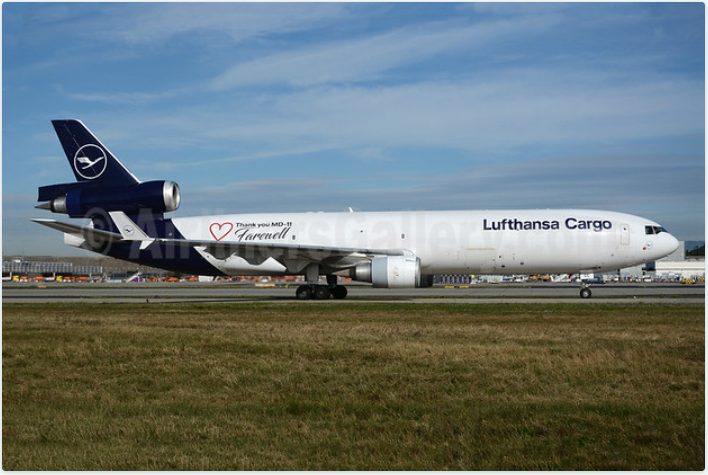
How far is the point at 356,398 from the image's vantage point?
9414 mm

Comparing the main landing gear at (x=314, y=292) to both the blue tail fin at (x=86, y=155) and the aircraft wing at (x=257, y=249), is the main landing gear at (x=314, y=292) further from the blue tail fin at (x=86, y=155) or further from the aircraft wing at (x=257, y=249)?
the blue tail fin at (x=86, y=155)

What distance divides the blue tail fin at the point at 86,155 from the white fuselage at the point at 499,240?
6045mm

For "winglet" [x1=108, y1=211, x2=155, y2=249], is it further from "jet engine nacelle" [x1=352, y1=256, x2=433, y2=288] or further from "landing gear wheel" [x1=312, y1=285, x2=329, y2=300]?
"jet engine nacelle" [x1=352, y1=256, x2=433, y2=288]

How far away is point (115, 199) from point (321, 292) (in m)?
10.5

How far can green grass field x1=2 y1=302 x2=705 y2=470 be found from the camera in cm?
693

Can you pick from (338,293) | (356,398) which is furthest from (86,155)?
(356,398)

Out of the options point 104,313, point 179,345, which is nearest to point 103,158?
point 104,313

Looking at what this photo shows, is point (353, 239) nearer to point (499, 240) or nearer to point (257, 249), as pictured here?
point (257, 249)

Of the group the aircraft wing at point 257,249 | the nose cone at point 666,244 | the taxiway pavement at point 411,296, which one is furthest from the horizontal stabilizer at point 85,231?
the nose cone at point 666,244

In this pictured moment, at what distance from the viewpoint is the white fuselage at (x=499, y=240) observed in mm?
31156

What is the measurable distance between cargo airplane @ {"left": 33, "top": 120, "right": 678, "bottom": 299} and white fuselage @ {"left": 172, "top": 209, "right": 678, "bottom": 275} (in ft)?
0.15

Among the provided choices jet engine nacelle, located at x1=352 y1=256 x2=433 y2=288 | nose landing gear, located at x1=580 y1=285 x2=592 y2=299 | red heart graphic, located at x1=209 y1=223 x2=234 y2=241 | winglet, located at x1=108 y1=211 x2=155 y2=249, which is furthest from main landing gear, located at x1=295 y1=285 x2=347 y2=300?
nose landing gear, located at x1=580 y1=285 x2=592 y2=299

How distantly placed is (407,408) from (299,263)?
77.9ft

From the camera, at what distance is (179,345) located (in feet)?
48.5
